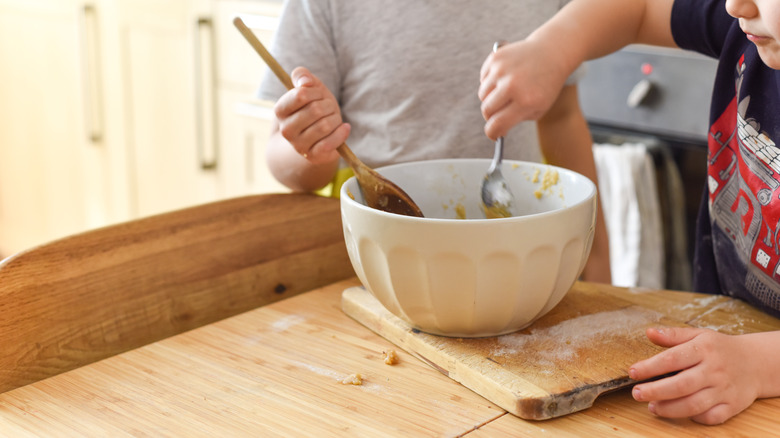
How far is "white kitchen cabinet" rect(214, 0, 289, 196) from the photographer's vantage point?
6.32ft

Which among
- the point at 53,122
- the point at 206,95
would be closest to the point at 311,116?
the point at 206,95

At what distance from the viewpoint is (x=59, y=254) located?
2.13 ft

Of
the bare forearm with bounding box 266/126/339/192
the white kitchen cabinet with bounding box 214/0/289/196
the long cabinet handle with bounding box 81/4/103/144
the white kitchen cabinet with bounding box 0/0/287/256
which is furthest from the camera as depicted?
the long cabinet handle with bounding box 81/4/103/144

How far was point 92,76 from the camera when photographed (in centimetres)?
236

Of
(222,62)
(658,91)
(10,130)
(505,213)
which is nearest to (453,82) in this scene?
(505,213)

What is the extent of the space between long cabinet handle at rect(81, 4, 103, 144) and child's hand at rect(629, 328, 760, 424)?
2158 mm

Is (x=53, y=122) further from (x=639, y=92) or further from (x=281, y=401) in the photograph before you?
(x=281, y=401)

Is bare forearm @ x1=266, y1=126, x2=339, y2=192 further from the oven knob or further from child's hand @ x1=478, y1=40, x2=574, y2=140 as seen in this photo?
the oven knob

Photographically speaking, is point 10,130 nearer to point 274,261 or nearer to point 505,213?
point 274,261

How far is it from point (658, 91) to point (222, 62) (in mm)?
1122

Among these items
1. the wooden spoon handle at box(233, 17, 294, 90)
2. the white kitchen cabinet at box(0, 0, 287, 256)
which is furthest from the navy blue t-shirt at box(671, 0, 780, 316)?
the white kitchen cabinet at box(0, 0, 287, 256)

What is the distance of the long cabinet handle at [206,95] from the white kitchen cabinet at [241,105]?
2cm

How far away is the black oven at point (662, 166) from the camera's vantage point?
1.42 m

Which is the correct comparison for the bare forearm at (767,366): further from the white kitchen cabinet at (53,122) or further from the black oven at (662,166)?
the white kitchen cabinet at (53,122)
